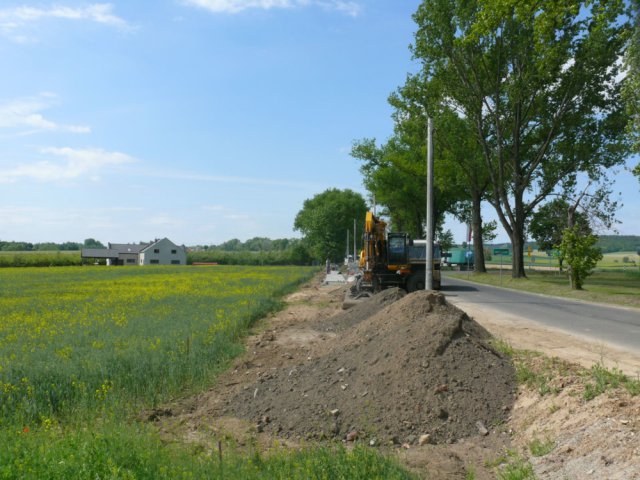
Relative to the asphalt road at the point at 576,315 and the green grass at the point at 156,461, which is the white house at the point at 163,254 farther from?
the green grass at the point at 156,461

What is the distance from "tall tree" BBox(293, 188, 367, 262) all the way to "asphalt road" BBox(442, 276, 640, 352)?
82955 mm

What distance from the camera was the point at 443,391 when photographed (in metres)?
6.95

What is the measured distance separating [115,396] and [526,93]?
Result: 2812 centimetres

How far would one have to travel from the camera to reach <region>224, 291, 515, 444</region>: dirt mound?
6.48 meters

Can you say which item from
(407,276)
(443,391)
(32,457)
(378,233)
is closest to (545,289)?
(407,276)

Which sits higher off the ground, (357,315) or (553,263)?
(553,263)

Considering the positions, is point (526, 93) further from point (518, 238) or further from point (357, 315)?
point (357, 315)

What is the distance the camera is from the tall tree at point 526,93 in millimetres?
28203

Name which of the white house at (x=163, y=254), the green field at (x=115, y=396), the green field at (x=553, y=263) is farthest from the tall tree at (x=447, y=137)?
the white house at (x=163, y=254)

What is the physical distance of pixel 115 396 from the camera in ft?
24.6

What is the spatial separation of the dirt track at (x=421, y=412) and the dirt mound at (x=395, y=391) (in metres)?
0.01

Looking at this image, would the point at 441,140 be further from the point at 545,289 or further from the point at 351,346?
the point at 351,346

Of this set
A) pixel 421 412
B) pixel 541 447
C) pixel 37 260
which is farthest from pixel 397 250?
pixel 37 260

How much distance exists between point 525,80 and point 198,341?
24.4 meters
